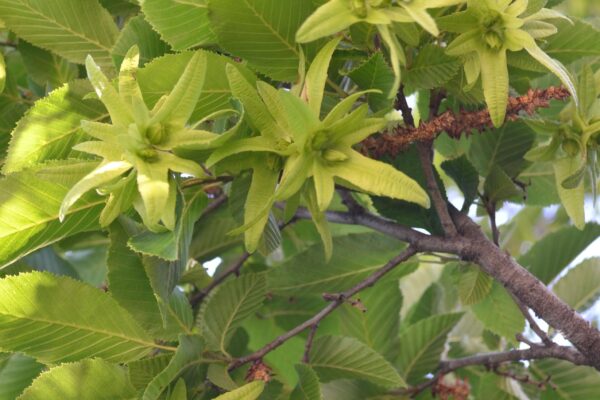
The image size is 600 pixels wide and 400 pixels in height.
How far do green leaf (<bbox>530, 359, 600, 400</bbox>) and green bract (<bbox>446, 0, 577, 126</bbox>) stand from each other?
27.2 inches

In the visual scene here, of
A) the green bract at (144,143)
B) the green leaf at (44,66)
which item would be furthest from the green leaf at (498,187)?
the green leaf at (44,66)

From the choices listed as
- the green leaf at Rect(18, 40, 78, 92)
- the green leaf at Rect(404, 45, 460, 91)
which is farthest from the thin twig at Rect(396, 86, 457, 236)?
the green leaf at Rect(18, 40, 78, 92)

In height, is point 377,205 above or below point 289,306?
above

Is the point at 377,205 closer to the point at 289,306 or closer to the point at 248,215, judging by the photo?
the point at 248,215

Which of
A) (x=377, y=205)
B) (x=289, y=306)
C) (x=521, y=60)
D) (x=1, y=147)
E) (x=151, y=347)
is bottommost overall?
(x=289, y=306)

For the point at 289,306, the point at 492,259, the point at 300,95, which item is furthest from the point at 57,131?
the point at 289,306

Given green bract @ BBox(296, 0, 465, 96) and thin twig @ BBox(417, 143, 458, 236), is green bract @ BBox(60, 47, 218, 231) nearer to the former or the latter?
green bract @ BBox(296, 0, 465, 96)

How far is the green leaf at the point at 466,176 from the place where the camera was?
1413mm

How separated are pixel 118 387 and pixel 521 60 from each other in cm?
70

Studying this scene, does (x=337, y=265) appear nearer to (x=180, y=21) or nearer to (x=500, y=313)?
(x=500, y=313)

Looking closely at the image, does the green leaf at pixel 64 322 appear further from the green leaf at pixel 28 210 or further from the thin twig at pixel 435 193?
the thin twig at pixel 435 193

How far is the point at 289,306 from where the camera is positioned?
6.29ft

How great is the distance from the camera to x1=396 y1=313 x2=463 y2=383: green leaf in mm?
1683

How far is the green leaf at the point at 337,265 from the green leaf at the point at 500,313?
196 millimetres
